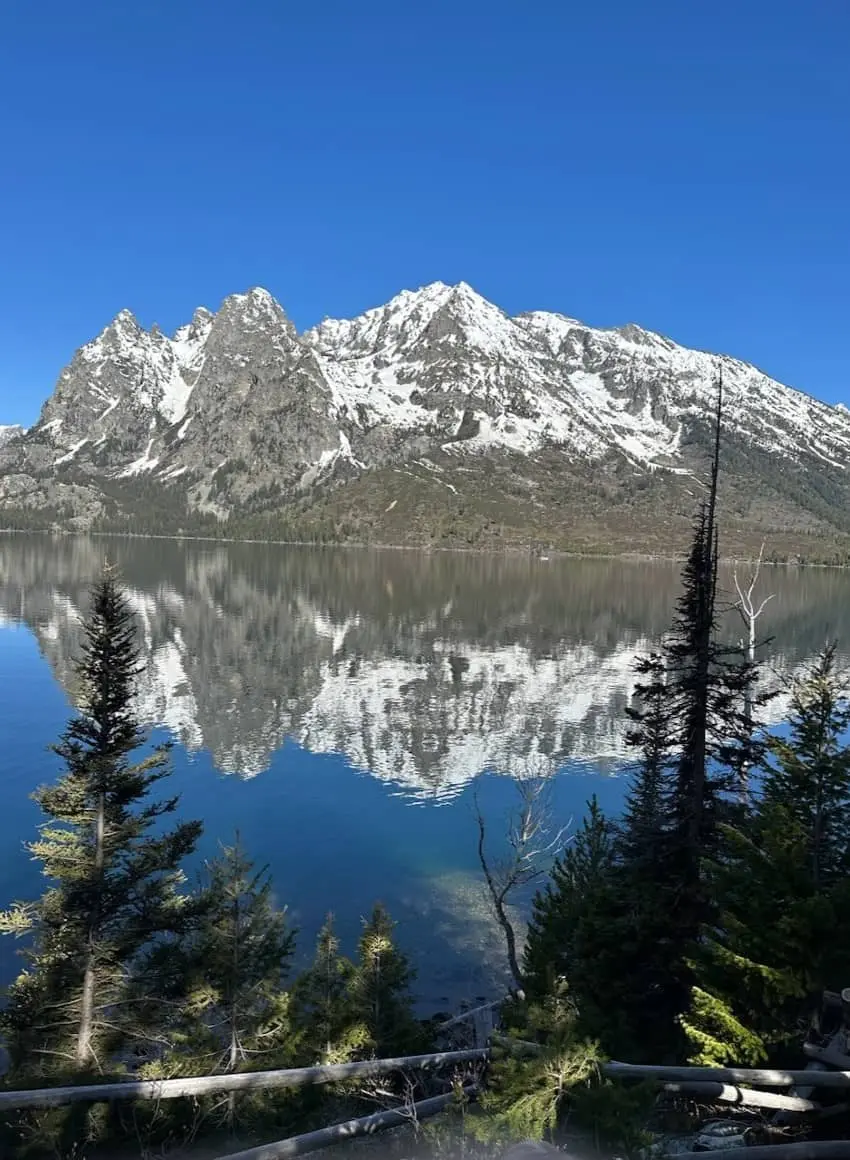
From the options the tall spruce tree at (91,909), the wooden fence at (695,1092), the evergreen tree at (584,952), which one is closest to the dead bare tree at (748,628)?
the evergreen tree at (584,952)

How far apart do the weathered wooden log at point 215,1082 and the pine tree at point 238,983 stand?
4.28 metres

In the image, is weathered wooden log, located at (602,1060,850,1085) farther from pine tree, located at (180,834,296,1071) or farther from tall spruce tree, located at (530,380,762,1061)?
pine tree, located at (180,834,296,1071)

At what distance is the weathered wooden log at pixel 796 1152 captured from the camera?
7.79m

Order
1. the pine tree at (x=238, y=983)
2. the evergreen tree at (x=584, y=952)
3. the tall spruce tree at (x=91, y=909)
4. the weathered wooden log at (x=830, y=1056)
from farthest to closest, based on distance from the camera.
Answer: the tall spruce tree at (x=91, y=909) < the pine tree at (x=238, y=983) < the evergreen tree at (x=584, y=952) < the weathered wooden log at (x=830, y=1056)


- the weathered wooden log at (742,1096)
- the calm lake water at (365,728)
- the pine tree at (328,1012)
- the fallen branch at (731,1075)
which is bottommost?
the calm lake water at (365,728)

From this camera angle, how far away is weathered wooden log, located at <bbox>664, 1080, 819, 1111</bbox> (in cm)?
922

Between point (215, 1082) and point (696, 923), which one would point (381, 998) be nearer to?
point (215, 1082)

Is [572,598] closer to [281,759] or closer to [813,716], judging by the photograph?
[281,759]

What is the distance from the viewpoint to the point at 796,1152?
25.6ft

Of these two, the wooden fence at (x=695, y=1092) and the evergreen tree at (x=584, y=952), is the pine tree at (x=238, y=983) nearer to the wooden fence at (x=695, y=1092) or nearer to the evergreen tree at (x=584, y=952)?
the wooden fence at (x=695, y=1092)

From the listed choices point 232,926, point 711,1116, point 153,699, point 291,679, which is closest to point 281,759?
point 153,699

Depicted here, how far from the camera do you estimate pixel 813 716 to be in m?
14.0

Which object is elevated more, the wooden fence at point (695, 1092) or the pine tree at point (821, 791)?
the pine tree at point (821, 791)

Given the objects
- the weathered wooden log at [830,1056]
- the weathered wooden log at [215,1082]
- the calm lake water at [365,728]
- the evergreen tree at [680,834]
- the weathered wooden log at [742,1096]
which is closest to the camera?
the weathered wooden log at [742,1096]
